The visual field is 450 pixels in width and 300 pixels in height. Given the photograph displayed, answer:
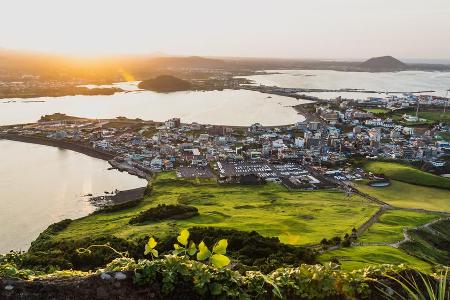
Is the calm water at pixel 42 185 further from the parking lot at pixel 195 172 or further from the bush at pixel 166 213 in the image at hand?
the bush at pixel 166 213

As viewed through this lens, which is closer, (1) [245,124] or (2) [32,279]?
(2) [32,279]

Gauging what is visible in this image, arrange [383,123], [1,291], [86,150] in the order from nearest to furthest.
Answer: [1,291] → [86,150] → [383,123]

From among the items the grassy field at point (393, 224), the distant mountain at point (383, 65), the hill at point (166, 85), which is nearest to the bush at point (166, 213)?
the grassy field at point (393, 224)

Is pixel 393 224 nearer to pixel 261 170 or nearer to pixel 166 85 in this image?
pixel 261 170

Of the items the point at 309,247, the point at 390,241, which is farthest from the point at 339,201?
the point at 309,247

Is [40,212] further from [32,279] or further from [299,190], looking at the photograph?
[32,279]

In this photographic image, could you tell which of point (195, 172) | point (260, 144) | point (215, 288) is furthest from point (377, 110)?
point (215, 288)
